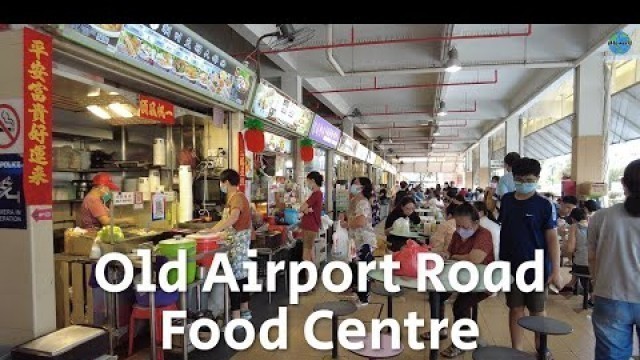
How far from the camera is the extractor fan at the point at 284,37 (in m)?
6.24

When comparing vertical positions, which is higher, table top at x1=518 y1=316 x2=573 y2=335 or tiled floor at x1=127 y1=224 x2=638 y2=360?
table top at x1=518 y1=316 x2=573 y2=335

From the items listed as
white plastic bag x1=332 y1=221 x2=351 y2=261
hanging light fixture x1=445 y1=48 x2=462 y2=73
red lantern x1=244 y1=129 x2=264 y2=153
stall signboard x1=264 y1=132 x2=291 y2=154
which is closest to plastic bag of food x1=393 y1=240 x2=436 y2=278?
Answer: white plastic bag x1=332 y1=221 x2=351 y2=261

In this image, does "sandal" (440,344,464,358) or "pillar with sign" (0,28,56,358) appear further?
"sandal" (440,344,464,358)

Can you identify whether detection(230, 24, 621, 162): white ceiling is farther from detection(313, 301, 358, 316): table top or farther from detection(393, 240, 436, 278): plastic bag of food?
detection(313, 301, 358, 316): table top

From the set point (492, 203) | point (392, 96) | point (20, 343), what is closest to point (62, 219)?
point (20, 343)

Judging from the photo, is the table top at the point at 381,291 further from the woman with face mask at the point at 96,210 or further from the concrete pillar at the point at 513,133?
the concrete pillar at the point at 513,133

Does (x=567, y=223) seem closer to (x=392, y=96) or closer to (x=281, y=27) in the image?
(x=281, y=27)

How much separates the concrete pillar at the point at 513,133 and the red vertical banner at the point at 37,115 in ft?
48.7

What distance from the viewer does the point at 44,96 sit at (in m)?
2.91

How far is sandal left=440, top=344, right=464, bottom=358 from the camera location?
13.8 ft

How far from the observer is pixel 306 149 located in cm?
997

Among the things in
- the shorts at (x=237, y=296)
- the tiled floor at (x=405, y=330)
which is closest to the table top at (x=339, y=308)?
the tiled floor at (x=405, y=330)

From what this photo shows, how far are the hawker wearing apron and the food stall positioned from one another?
268 millimetres
